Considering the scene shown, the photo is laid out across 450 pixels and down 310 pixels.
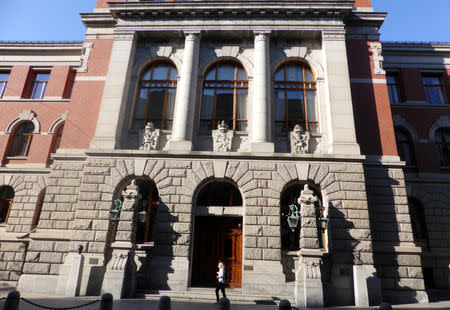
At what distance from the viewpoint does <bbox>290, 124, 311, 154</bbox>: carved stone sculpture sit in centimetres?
1422

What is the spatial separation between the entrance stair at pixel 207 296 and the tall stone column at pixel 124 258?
31.7 inches

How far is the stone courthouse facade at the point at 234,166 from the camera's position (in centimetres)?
1217

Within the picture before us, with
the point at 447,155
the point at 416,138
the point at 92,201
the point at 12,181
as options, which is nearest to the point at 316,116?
the point at 416,138

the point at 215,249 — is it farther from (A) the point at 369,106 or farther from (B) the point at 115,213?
(A) the point at 369,106

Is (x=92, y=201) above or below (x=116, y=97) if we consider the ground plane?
below

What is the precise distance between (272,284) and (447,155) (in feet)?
49.0

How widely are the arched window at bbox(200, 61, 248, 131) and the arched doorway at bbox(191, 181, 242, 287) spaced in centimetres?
326

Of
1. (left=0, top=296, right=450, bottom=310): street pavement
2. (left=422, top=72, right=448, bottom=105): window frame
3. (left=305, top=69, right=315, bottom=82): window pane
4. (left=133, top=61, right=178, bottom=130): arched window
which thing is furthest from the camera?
(left=422, top=72, right=448, bottom=105): window frame

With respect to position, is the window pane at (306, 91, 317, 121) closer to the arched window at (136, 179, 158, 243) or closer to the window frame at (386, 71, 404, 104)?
the window frame at (386, 71, 404, 104)

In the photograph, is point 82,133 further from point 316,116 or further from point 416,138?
point 416,138

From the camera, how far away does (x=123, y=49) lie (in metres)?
Answer: 16.1

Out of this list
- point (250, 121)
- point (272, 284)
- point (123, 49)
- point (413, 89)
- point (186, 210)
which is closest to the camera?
point (272, 284)

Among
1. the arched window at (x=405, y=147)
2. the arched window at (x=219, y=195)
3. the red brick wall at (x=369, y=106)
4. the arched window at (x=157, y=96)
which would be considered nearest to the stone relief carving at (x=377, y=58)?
the red brick wall at (x=369, y=106)

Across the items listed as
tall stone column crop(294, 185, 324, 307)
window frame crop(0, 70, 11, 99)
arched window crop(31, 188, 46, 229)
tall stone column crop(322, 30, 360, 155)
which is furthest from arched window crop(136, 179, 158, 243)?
window frame crop(0, 70, 11, 99)
